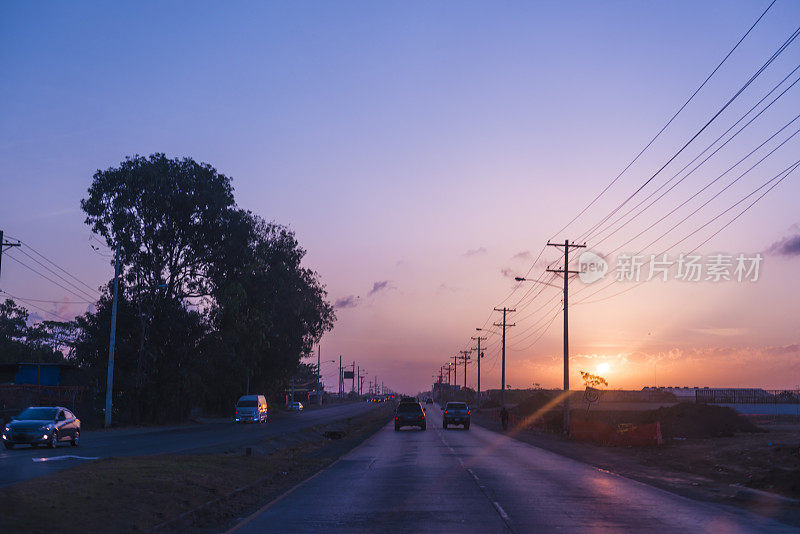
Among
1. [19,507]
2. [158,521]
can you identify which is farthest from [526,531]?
[19,507]

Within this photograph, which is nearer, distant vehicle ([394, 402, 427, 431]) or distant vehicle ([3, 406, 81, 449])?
distant vehicle ([3, 406, 81, 449])

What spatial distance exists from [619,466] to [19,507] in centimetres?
2064

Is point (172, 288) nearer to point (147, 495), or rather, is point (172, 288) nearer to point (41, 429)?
point (41, 429)

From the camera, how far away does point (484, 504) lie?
49.0ft

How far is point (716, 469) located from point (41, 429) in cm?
2551

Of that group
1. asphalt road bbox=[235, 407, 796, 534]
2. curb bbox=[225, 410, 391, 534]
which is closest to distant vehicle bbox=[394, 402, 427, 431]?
curb bbox=[225, 410, 391, 534]

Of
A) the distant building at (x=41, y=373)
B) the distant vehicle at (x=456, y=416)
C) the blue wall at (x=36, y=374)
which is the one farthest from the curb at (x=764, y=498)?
the blue wall at (x=36, y=374)

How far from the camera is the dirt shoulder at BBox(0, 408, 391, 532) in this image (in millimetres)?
11500

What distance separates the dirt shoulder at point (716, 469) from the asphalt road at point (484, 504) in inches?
43.6

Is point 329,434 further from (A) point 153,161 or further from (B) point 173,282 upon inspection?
Result: (A) point 153,161

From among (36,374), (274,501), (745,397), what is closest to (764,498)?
(274,501)

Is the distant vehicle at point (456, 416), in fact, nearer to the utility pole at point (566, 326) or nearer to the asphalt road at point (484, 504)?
the utility pole at point (566, 326)

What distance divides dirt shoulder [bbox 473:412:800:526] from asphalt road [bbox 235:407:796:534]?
111 centimetres

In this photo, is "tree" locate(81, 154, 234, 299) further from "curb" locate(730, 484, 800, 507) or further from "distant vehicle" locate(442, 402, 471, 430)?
"curb" locate(730, 484, 800, 507)
